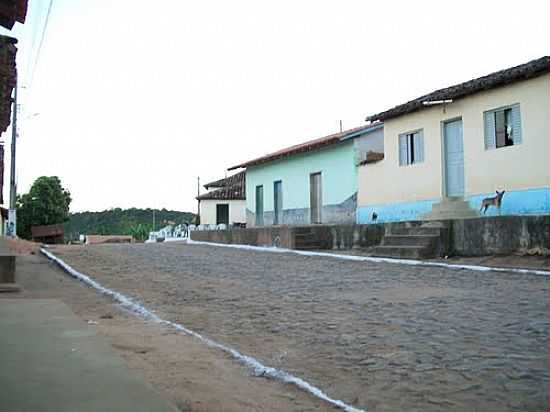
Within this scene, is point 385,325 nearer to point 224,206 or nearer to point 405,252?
point 405,252

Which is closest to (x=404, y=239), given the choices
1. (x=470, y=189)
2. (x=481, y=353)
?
(x=470, y=189)

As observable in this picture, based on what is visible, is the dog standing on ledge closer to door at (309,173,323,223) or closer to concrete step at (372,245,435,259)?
Result: concrete step at (372,245,435,259)

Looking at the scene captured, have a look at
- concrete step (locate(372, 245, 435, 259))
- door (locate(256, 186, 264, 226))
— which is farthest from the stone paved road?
door (locate(256, 186, 264, 226))

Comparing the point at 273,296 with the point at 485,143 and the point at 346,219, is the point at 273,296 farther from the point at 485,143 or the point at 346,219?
the point at 346,219

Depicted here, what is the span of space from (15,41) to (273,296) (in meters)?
5.01

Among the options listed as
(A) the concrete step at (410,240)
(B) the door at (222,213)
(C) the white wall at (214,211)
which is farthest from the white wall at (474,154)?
(B) the door at (222,213)

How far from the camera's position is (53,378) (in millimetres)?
4047

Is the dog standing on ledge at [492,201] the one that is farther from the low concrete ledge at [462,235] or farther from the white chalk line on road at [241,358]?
the white chalk line on road at [241,358]

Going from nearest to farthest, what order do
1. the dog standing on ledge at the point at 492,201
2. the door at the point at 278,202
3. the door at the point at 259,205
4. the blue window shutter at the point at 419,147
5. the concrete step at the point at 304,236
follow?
1. the dog standing on ledge at the point at 492,201
2. the blue window shutter at the point at 419,147
3. the concrete step at the point at 304,236
4. the door at the point at 278,202
5. the door at the point at 259,205

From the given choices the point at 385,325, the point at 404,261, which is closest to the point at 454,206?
the point at 404,261

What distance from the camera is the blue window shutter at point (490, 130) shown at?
48.0 feet

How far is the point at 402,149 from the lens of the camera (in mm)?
17938

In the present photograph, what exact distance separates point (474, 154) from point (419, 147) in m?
2.39

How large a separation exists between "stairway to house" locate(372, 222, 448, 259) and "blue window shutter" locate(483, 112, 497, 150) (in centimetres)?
251
